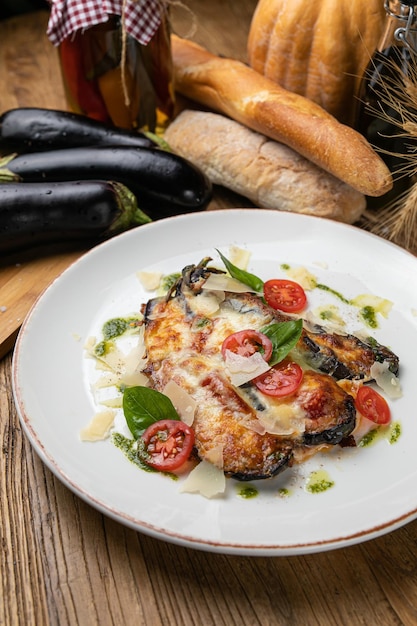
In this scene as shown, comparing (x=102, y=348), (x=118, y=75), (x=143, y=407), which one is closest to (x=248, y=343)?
(x=143, y=407)

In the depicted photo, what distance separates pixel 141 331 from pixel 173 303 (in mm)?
206

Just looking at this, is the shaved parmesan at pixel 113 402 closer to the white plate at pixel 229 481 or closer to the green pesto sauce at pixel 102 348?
the white plate at pixel 229 481

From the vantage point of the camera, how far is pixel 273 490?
252 cm

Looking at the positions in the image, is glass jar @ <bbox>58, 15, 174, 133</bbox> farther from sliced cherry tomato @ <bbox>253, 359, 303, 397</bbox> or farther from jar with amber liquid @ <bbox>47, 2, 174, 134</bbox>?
sliced cherry tomato @ <bbox>253, 359, 303, 397</bbox>

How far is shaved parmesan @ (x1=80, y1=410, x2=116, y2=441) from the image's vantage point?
2693mm

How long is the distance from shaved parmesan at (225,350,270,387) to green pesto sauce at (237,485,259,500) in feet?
1.22

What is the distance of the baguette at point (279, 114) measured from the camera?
3652 mm

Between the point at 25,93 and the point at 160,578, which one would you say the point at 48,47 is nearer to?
the point at 25,93

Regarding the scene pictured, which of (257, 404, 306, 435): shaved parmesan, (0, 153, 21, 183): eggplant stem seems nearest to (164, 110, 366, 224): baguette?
(0, 153, 21, 183): eggplant stem

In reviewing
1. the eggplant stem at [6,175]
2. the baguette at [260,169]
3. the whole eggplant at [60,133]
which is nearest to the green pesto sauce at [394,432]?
the baguette at [260,169]

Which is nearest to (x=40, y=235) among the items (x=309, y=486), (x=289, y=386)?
(x=289, y=386)

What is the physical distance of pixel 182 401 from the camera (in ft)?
8.61

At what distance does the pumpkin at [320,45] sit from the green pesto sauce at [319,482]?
238cm

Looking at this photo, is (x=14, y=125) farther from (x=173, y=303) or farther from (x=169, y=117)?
(x=173, y=303)
